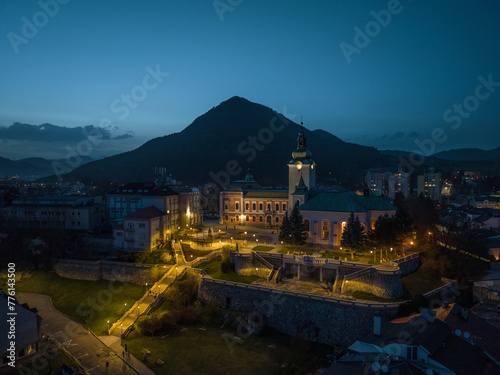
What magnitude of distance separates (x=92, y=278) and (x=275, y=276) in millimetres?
25576

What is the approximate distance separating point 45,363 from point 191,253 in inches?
876

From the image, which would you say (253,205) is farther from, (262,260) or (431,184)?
(431,184)

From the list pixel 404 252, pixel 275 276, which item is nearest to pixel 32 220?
pixel 275 276

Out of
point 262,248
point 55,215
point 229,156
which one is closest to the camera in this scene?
point 262,248

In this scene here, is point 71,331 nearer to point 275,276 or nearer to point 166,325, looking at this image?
point 166,325

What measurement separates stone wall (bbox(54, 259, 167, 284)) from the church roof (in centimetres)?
2152

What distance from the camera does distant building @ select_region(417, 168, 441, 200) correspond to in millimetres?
122181

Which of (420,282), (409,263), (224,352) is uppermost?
(409,263)

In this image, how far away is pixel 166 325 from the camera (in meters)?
31.3

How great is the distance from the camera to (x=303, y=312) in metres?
31.6

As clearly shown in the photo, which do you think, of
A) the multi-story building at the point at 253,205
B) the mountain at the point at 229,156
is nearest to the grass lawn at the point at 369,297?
the multi-story building at the point at 253,205

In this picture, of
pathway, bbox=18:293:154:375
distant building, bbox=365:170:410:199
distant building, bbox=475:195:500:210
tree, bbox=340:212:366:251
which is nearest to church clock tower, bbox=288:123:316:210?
tree, bbox=340:212:366:251

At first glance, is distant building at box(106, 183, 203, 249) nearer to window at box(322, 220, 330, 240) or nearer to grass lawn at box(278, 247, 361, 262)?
grass lawn at box(278, 247, 361, 262)

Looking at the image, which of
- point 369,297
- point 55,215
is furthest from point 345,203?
point 55,215
